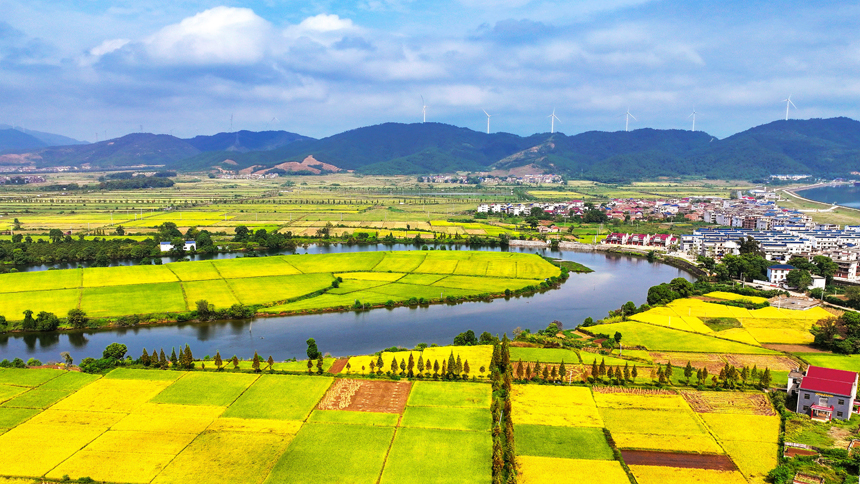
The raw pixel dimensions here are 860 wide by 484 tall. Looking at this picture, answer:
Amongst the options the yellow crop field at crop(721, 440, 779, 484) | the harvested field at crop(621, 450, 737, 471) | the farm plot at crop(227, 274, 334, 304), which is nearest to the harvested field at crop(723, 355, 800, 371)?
the yellow crop field at crop(721, 440, 779, 484)

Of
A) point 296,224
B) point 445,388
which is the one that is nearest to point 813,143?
point 296,224

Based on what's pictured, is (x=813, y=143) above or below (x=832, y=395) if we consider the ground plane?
above

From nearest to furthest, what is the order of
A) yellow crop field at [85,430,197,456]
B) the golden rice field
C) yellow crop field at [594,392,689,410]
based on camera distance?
yellow crop field at [85,430,197,456] → yellow crop field at [594,392,689,410] → the golden rice field

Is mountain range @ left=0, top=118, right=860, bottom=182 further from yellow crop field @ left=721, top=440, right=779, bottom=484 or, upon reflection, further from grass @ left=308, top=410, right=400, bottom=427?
grass @ left=308, top=410, right=400, bottom=427

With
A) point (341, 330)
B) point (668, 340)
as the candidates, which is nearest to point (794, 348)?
point (668, 340)

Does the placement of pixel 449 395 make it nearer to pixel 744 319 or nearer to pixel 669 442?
pixel 669 442

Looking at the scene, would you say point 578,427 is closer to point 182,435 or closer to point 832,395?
point 832,395

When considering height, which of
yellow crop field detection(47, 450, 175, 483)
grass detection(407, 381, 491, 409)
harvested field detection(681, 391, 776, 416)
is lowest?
yellow crop field detection(47, 450, 175, 483)
